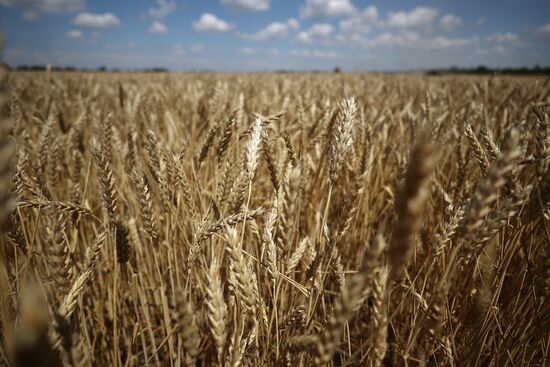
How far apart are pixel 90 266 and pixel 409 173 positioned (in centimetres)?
81

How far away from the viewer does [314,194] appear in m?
1.89

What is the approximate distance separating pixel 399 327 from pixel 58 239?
156 cm

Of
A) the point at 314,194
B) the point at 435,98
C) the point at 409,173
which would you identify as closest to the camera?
the point at 409,173

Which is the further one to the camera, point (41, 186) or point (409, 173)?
point (41, 186)

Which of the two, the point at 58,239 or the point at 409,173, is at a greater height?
the point at 409,173

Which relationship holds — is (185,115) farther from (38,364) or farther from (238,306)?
(38,364)

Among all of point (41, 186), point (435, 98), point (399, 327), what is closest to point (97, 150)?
point (41, 186)

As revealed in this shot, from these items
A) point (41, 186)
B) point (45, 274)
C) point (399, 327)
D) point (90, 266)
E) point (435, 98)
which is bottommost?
point (399, 327)

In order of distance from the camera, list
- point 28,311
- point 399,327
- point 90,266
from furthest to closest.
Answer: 1. point 399,327
2. point 90,266
3. point 28,311

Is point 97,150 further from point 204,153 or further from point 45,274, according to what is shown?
point 45,274

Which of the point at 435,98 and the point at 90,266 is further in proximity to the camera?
the point at 435,98

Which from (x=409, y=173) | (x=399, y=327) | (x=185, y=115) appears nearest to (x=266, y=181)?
(x=399, y=327)

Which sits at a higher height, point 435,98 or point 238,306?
point 435,98

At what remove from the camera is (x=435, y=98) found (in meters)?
3.67
